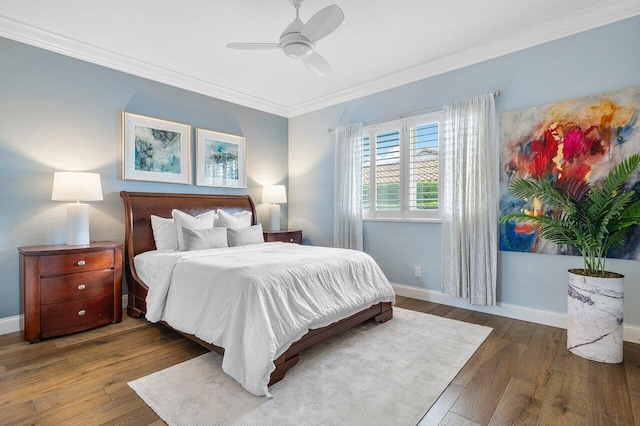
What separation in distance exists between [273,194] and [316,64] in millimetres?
2394

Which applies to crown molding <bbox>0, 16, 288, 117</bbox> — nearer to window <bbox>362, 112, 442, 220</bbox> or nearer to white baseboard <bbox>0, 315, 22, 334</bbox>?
window <bbox>362, 112, 442, 220</bbox>

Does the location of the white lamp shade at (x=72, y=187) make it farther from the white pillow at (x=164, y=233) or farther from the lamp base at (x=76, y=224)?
the white pillow at (x=164, y=233)

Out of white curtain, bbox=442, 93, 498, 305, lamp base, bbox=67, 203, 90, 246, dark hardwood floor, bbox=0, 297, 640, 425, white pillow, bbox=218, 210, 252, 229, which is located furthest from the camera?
white pillow, bbox=218, 210, 252, 229

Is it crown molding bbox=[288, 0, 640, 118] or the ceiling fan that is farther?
crown molding bbox=[288, 0, 640, 118]

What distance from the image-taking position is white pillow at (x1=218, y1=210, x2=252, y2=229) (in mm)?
4098

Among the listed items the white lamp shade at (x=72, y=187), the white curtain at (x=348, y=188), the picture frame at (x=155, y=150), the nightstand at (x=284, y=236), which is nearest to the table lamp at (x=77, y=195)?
the white lamp shade at (x=72, y=187)

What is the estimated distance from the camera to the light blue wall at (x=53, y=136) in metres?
2.98

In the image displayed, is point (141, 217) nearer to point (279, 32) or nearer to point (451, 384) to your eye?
point (279, 32)

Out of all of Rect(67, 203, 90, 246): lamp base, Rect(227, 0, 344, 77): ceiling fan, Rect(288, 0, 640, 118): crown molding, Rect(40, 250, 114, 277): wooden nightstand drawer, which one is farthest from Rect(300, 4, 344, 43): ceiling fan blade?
Rect(40, 250, 114, 277): wooden nightstand drawer

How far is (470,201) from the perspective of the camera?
345 centimetres

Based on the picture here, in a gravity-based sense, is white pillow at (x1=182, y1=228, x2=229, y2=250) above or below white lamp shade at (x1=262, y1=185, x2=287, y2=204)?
below

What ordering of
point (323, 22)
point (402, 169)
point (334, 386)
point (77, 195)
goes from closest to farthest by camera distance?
point (334, 386) < point (323, 22) < point (77, 195) < point (402, 169)

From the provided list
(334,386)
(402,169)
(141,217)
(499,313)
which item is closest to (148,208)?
(141,217)

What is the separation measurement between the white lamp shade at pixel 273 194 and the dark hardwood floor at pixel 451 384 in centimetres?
248
